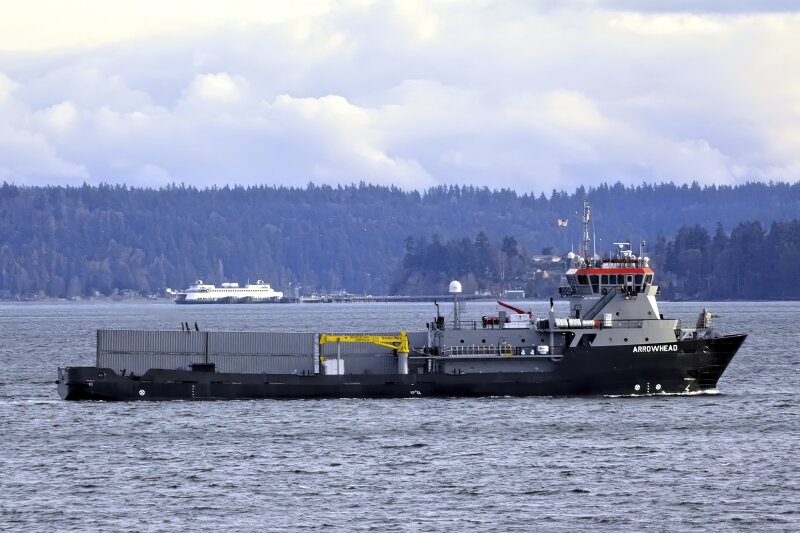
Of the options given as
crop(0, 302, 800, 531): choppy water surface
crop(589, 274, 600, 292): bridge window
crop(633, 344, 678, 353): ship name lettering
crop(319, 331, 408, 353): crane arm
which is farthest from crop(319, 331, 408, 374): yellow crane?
crop(633, 344, 678, 353): ship name lettering

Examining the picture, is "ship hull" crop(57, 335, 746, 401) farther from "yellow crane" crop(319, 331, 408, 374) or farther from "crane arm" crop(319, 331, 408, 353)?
"crane arm" crop(319, 331, 408, 353)

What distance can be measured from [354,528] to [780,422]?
30162 mm

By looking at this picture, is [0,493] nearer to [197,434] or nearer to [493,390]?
[197,434]

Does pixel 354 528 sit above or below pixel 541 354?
below

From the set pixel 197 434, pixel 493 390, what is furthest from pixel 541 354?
pixel 197 434

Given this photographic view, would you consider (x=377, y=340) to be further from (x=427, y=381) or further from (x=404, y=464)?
(x=404, y=464)

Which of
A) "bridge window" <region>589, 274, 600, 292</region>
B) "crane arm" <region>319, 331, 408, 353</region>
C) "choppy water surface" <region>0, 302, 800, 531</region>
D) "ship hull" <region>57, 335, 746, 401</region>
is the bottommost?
"choppy water surface" <region>0, 302, 800, 531</region>

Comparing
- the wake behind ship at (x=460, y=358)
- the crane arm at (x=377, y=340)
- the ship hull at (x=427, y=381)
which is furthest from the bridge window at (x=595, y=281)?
the crane arm at (x=377, y=340)

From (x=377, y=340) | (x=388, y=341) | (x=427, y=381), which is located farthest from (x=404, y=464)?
(x=388, y=341)

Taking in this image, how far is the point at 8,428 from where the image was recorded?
2692 inches

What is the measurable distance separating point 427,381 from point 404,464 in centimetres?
1716

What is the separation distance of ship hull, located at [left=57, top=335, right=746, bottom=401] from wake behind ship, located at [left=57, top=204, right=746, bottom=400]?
0.16ft

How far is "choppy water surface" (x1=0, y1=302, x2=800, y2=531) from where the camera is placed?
47.1 metres

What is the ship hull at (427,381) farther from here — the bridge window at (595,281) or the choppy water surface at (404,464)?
the bridge window at (595,281)
